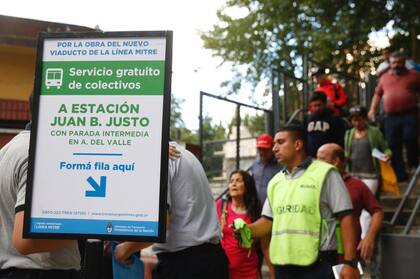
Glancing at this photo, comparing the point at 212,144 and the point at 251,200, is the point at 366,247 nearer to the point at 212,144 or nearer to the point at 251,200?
the point at 251,200

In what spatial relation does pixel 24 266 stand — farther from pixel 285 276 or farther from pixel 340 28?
pixel 340 28

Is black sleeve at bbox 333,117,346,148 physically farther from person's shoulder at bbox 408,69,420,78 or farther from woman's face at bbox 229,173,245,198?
woman's face at bbox 229,173,245,198

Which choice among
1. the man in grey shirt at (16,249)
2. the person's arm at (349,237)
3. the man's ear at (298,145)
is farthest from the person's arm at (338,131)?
the man in grey shirt at (16,249)

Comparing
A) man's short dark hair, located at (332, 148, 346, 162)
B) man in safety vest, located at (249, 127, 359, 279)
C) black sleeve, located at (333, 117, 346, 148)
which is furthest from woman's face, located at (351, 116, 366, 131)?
man in safety vest, located at (249, 127, 359, 279)

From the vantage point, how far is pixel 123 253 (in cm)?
250

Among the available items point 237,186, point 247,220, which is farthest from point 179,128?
point 247,220

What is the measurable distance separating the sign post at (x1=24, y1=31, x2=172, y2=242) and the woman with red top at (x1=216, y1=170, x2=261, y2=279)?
3.09 m

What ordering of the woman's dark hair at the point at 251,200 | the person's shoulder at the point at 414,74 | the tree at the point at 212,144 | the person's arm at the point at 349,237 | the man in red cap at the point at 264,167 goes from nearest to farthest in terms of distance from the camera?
the person's arm at the point at 349,237, the woman's dark hair at the point at 251,200, the man in red cap at the point at 264,167, the person's shoulder at the point at 414,74, the tree at the point at 212,144

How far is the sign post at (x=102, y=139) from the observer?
2.02 meters

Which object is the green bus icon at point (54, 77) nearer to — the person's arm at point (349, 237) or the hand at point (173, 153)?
the hand at point (173, 153)

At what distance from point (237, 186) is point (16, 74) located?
833 cm

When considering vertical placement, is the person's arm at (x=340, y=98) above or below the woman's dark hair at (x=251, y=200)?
above

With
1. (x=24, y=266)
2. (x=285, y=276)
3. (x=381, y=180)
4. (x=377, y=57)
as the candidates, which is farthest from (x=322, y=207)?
(x=377, y=57)

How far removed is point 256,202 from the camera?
5379 mm
